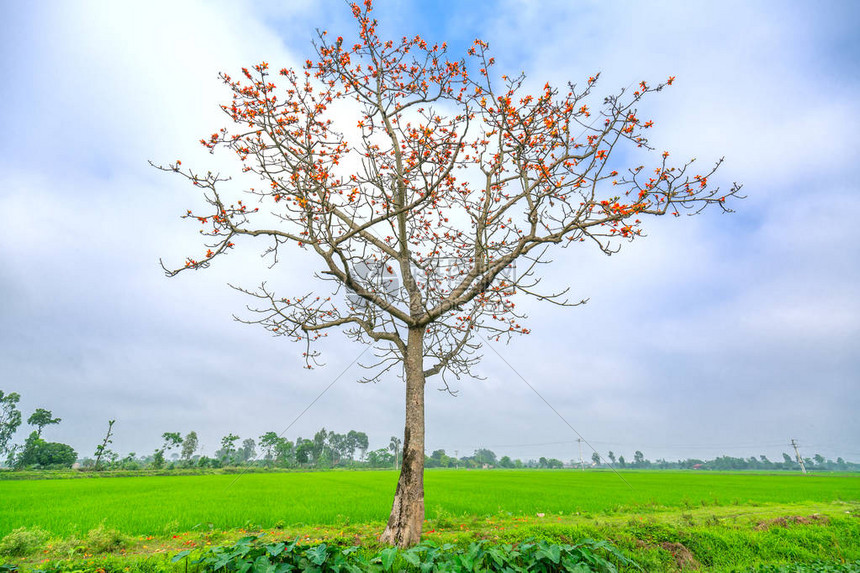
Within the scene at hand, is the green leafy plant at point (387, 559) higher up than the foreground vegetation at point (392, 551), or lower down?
higher up

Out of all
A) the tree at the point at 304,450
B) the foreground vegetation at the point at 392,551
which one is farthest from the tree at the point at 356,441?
the foreground vegetation at the point at 392,551

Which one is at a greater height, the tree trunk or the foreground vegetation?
the tree trunk

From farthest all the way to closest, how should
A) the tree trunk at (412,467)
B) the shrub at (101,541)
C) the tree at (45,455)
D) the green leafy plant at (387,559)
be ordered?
the tree at (45,455)
the shrub at (101,541)
the tree trunk at (412,467)
the green leafy plant at (387,559)

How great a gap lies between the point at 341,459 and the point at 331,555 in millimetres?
90813

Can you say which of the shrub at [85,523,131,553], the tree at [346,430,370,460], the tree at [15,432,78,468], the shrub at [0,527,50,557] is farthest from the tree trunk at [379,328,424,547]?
the tree at [346,430,370,460]

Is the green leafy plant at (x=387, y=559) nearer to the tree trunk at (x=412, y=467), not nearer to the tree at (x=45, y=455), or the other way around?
the tree trunk at (x=412, y=467)

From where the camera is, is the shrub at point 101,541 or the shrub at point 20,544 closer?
the shrub at point 20,544

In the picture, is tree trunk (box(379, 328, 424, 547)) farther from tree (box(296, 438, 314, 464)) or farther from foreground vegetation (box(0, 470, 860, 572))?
tree (box(296, 438, 314, 464))

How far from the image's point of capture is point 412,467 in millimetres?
6059

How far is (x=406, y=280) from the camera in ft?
24.3

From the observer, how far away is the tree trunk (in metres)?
5.73

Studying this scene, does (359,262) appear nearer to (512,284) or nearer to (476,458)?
(512,284)

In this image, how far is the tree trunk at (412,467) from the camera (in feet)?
18.8

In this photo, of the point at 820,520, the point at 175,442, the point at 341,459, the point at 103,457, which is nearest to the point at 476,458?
the point at 341,459
